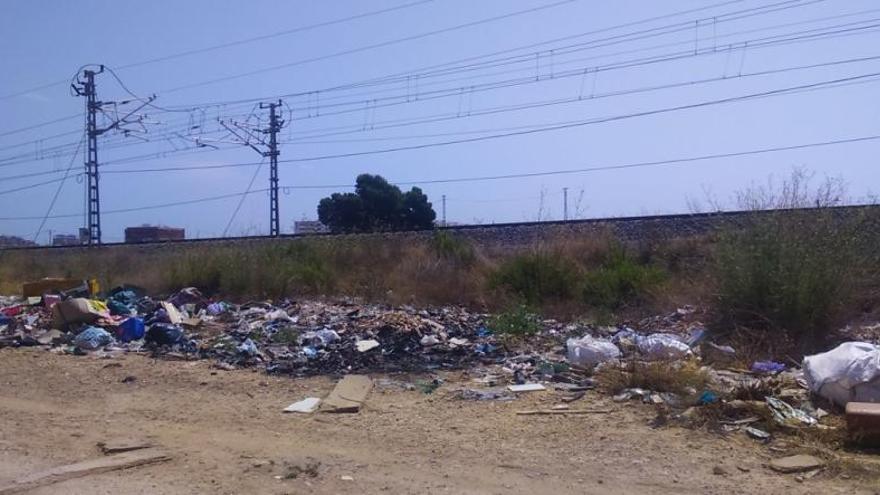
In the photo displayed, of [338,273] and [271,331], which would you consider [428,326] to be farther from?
[338,273]

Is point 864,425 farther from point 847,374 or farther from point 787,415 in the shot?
point 847,374

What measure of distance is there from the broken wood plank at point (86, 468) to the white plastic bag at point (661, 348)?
5922 millimetres

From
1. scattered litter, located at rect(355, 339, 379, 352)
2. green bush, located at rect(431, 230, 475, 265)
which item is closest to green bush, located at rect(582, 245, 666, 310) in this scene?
green bush, located at rect(431, 230, 475, 265)

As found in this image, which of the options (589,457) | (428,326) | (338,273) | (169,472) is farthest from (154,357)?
(338,273)

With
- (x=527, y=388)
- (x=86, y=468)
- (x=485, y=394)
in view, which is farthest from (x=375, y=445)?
(x=527, y=388)

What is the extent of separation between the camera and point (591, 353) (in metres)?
11.5

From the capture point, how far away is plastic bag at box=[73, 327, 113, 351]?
1572 centimetres

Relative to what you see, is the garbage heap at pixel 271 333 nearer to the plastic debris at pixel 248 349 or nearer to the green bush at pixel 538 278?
the plastic debris at pixel 248 349

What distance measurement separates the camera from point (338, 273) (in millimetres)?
26188

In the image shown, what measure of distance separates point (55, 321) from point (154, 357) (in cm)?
431

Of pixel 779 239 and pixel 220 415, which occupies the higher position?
pixel 779 239

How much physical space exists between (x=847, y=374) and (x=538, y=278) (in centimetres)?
1185

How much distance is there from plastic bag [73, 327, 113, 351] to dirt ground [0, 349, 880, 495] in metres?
3.73

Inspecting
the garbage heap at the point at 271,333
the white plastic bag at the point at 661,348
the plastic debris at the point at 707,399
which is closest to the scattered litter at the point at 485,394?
the garbage heap at the point at 271,333
